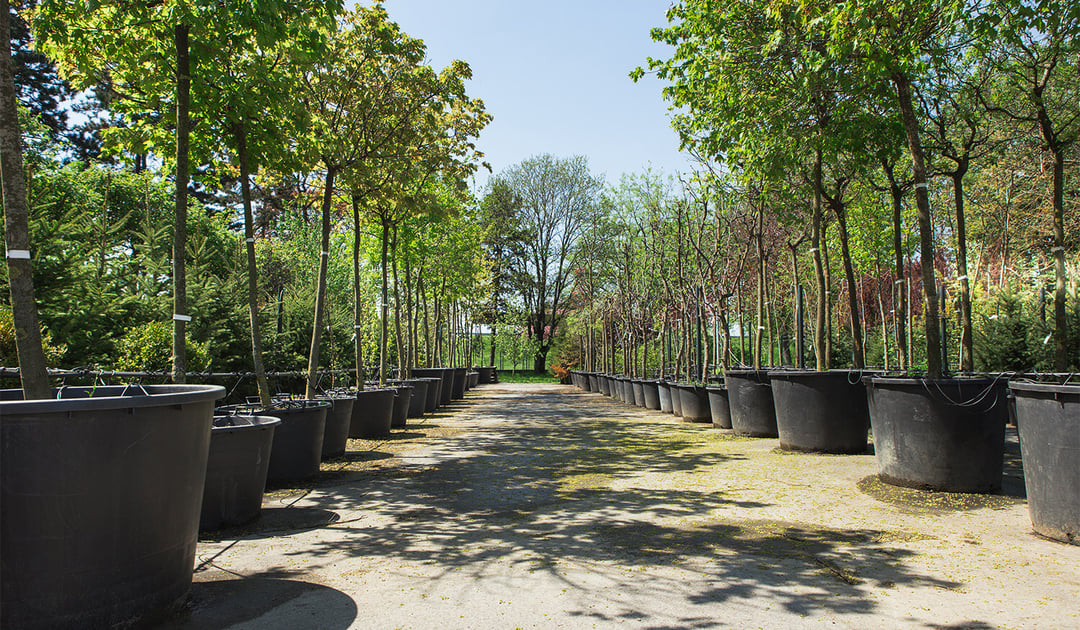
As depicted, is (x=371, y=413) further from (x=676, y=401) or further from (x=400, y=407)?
(x=676, y=401)

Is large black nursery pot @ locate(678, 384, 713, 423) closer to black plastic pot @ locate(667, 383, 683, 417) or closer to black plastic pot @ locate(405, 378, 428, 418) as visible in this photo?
black plastic pot @ locate(667, 383, 683, 417)

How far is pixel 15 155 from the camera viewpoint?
288 centimetres

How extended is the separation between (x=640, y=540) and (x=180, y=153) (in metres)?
4.21

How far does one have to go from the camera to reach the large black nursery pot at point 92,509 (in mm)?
2346

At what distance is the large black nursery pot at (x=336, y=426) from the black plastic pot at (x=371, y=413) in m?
1.55

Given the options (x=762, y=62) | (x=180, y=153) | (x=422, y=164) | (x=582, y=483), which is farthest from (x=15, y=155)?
(x=422, y=164)

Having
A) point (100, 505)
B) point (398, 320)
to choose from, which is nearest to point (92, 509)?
point (100, 505)

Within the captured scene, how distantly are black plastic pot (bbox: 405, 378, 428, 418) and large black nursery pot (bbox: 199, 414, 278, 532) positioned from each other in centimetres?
817

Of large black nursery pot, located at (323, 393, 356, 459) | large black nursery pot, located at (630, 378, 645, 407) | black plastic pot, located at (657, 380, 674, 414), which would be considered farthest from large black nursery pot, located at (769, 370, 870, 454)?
large black nursery pot, located at (630, 378, 645, 407)

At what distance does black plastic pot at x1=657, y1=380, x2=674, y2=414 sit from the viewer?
540 inches

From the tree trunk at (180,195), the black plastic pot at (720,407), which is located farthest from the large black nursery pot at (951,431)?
the tree trunk at (180,195)

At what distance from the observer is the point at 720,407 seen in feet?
34.3

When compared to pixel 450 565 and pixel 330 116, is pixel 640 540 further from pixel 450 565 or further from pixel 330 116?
pixel 330 116

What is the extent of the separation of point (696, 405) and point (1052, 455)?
8152mm
